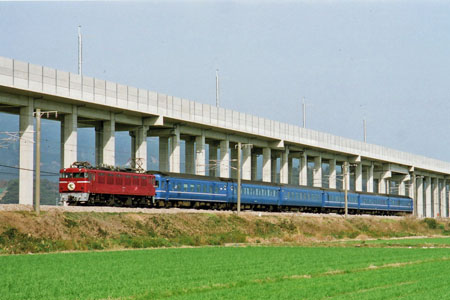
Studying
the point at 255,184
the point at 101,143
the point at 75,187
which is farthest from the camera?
the point at 255,184

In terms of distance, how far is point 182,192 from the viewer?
209 ft

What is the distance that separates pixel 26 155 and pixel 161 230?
12.5m

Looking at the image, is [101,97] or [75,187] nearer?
[75,187]

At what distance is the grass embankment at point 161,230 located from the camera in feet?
143

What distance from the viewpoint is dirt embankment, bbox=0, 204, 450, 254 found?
1718 inches

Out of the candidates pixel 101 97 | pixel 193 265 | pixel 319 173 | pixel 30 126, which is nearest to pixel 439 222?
pixel 319 173

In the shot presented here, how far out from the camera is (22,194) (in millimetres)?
55250

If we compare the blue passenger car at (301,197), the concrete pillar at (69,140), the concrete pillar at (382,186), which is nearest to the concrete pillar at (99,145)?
the concrete pillar at (69,140)

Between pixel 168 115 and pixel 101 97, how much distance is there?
1053 cm

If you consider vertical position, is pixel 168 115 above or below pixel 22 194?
above

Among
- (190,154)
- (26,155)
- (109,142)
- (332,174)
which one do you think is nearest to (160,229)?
(26,155)

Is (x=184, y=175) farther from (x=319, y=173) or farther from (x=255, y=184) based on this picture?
(x=319, y=173)

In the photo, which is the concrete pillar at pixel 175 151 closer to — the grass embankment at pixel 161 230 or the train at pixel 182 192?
the train at pixel 182 192

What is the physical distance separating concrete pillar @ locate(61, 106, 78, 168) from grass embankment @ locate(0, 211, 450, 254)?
9.21 m
